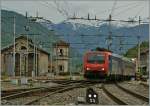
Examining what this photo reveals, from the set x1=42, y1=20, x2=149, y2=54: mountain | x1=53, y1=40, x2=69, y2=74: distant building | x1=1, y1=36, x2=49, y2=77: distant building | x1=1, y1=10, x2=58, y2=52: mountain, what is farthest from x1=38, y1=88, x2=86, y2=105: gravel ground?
x1=53, y1=40, x2=69, y2=74: distant building

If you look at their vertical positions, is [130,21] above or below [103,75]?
above

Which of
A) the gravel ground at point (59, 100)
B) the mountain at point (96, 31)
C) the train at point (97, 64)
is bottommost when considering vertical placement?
the gravel ground at point (59, 100)

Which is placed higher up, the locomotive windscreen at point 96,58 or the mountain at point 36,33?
the mountain at point 36,33

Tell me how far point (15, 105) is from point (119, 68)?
31.0m

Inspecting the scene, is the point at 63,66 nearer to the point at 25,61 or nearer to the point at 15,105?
the point at 25,61

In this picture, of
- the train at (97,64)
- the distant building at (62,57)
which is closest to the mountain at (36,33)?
the distant building at (62,57)

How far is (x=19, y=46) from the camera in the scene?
86188 millimetres

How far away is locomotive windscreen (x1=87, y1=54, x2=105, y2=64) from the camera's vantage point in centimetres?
4056

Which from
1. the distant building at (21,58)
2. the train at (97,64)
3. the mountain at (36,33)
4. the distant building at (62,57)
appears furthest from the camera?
the distant building at (62,57)

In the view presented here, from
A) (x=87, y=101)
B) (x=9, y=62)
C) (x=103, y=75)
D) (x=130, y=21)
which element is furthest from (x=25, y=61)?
(x=87, y=101)

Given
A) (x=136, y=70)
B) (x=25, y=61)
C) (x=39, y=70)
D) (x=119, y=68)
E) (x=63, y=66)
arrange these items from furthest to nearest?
(x=63, y=66) < (x=39, y=70) < (x=25, y=61) < (x=136, y=70) < (x=119, y=68)

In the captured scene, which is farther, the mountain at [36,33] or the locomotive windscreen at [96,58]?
the mountain at [36,33]

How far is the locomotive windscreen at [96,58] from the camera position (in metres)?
40.6

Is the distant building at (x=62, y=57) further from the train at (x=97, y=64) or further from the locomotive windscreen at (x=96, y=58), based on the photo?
the locomotive windscreen at (x=96, y=58)
